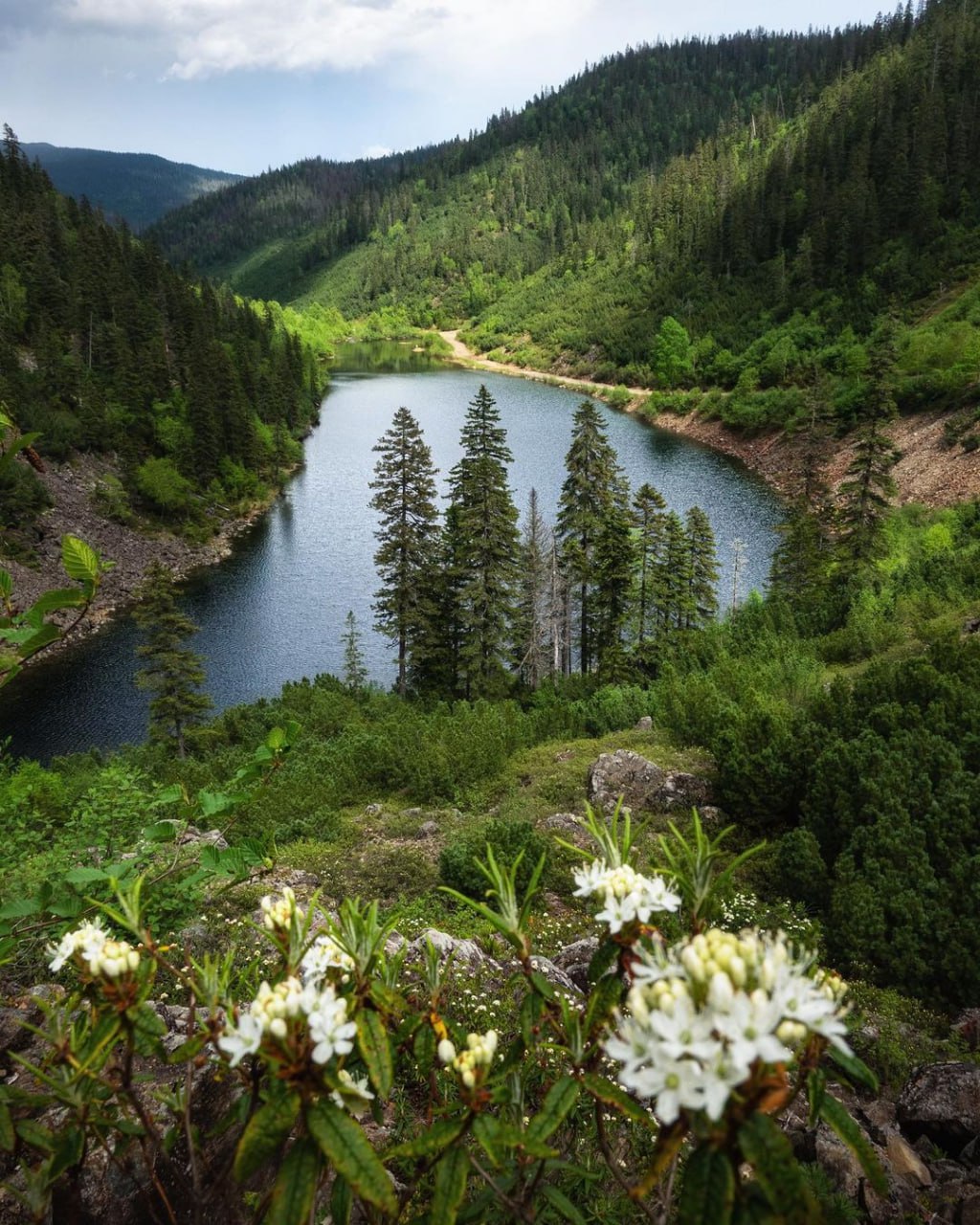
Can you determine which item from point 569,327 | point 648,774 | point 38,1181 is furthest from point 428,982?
point 569,327

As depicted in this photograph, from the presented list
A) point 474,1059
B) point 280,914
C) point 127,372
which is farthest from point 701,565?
point 127,372

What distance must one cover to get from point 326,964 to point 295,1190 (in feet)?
1.71

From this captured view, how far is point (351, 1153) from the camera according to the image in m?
1.38

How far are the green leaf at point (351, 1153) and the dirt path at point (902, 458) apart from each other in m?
37.1

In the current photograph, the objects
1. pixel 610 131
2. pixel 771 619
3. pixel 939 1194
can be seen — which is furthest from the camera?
pixel 610 131

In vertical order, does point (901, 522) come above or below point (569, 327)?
below

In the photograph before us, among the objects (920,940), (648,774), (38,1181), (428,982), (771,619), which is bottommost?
(771,619)

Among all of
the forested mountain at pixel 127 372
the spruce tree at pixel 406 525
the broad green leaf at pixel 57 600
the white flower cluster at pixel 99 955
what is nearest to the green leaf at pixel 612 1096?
the white flower cluster at pixel 99 955

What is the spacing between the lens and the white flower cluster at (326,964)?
5.83 feet

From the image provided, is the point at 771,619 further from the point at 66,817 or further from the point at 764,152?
the point at 764,152

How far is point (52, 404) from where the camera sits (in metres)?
43.8

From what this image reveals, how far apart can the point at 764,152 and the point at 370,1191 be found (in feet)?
444

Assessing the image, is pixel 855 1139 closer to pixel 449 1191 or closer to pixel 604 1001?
pixel 604 1001

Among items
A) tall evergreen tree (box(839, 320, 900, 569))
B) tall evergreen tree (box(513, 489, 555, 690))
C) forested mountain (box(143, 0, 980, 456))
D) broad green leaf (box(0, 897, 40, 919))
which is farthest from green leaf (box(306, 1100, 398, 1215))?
forested mountain (box(143, 0, 980, 456))
